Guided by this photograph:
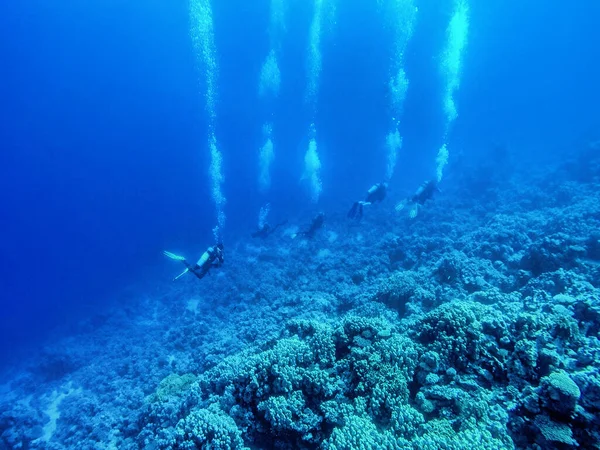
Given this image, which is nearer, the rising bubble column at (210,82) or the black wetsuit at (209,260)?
the black wetsuit at (209,260)

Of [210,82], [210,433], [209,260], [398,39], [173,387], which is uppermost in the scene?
[398,39]

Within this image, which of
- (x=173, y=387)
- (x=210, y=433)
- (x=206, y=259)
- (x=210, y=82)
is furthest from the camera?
(x=210, y=82)

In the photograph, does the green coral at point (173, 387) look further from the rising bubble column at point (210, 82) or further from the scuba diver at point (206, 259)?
the rising bubble column at point (210, 82)

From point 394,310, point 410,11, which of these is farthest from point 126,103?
point 394,310

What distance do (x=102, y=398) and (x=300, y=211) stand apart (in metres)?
19.5

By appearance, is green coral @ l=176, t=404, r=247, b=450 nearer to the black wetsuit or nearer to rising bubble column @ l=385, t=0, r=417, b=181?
the black wetsuit

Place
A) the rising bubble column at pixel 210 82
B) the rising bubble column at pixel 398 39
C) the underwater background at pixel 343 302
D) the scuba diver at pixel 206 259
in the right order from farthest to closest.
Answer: the rising bubble column at pixel 398 39, the rising bubble column at pixel 210 82, the scuba diver at pixel 206 259, the underwater background at pixel 343 302

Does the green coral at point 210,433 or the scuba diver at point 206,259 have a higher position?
the scuba diver at point 206,259

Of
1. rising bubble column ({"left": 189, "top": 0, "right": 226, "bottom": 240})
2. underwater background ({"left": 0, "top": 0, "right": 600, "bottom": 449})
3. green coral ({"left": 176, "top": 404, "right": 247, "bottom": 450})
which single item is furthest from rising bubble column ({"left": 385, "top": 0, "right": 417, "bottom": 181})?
green coral ({"left": 176, "top": 404, "right": 247, "bottom": 450})

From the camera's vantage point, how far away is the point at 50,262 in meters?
57.9

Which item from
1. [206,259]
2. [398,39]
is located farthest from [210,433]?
[398,39]

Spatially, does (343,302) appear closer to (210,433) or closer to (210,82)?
(210,433)

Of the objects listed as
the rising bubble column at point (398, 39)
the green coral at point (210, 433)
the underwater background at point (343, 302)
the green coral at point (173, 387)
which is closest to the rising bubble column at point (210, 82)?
the underwater background at point (343, 302)

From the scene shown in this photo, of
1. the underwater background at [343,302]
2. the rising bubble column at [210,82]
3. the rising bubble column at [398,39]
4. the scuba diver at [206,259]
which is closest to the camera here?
the underwater background at [343,302]
